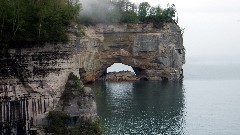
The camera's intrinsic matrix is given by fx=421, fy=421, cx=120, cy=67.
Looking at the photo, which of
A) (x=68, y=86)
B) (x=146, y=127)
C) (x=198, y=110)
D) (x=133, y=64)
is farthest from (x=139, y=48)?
(x=68, y=86)

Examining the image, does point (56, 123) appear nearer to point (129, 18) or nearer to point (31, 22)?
point (31, 22)

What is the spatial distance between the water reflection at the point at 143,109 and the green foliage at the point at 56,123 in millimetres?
21158

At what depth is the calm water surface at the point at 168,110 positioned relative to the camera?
48.1 meters

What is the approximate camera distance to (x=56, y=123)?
77.7 ft

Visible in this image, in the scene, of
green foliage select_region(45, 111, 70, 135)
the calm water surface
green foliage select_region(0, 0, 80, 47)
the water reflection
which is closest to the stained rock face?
the water reflection

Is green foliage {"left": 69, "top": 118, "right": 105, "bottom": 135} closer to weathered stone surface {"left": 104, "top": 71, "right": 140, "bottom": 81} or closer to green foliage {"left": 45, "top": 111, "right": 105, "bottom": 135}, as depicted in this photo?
green foliage {"left": 45, "top": 111, "right": 105, "bottom": 135}

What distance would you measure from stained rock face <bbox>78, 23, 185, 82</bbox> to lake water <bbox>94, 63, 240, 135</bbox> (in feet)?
35.4

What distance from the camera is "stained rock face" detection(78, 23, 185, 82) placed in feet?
310

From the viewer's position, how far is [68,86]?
81.6 feet

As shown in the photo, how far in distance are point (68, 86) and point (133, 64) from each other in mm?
75547

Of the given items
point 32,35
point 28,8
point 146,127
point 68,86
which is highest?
point 28,8

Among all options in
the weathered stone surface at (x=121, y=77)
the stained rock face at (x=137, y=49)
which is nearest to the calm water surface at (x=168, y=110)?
the stained rock face at (x=137, y=49)

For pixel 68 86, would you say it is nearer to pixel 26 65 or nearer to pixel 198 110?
pixel 26 65

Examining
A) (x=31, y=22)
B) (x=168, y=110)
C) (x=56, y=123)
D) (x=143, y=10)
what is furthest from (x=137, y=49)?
(x=56, y=123)
